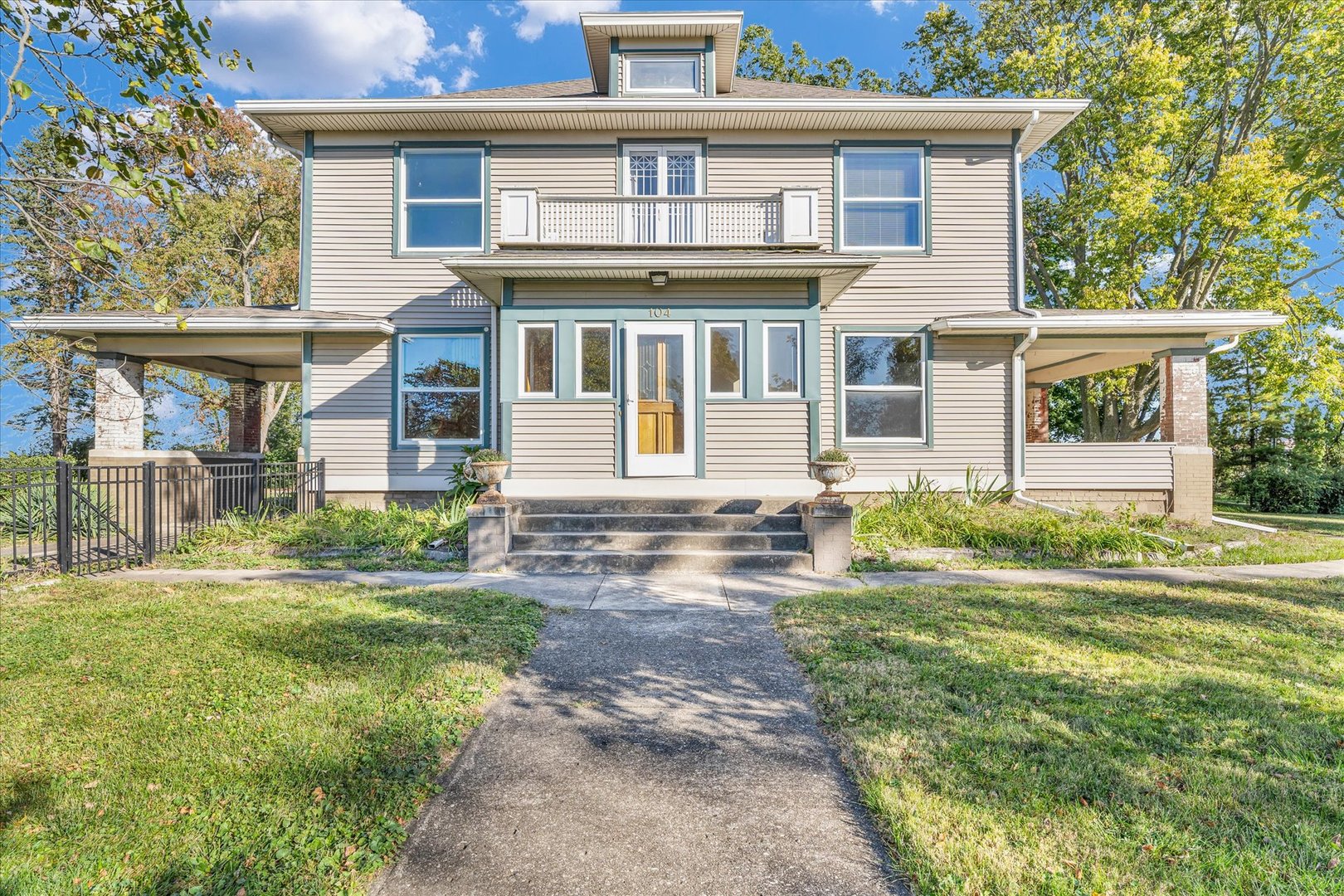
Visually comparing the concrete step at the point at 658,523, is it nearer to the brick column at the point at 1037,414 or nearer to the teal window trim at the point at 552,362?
the teal window trim at the point at 552,362

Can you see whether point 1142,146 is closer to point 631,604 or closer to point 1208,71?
point 1208,71

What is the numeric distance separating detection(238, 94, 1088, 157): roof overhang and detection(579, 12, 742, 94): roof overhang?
185cm

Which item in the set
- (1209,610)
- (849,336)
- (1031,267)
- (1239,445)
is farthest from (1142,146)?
(1209,610)

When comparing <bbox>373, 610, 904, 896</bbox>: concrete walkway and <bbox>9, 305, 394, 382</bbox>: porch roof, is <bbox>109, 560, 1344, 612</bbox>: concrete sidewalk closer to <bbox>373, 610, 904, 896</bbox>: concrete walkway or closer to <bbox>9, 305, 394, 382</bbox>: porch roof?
<bbox>373, 610, 904, 896</bbox>: concrete walkway

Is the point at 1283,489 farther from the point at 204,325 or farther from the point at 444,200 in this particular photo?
the point at 204,325

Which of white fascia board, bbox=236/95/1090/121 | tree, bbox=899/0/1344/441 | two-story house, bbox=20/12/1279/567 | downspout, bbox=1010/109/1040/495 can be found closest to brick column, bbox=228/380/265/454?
two-story house, bbox=20/12/1279/567

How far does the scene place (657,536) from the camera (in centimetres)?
770

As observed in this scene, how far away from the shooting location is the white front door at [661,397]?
9.21 m

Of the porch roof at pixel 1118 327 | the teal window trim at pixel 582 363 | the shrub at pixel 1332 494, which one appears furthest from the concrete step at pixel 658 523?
the shrub at pixel 1332 494

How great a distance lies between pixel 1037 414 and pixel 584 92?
12726mm

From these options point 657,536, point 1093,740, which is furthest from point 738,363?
point 1093,740

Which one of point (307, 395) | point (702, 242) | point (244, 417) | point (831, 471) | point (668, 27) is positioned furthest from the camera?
point (244, 417)

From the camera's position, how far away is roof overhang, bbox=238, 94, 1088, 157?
992 cm

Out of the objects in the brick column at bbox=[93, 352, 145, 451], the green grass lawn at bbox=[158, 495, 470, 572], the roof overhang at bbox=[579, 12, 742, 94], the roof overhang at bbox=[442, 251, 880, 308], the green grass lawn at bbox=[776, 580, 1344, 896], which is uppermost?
the roof overhang at bbox=[579, 12, 742, 94]
